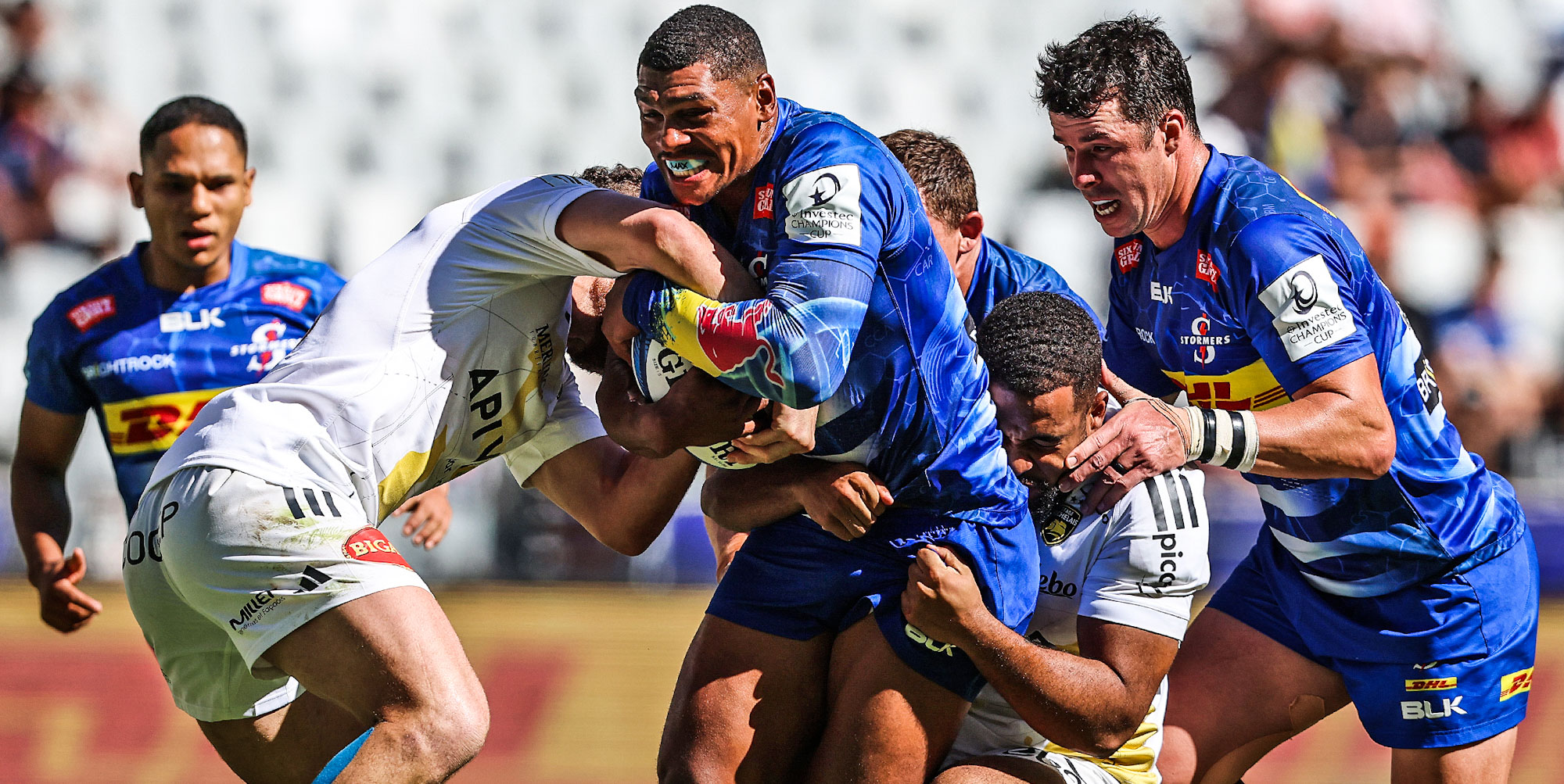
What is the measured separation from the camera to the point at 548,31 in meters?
9.28

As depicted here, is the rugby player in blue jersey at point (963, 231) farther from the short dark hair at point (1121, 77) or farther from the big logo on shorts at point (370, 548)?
the big logo on shorts at point (370, 548)

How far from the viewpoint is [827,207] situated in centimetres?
309

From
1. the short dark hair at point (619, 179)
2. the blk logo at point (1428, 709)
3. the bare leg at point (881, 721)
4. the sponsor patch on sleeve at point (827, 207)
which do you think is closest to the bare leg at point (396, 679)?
the bare leg at point (881, 721)

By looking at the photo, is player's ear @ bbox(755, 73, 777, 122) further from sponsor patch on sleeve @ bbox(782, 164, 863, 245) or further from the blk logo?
the blk logo

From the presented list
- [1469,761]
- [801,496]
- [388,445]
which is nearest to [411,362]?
[388,445]

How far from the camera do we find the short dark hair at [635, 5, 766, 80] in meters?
3.26

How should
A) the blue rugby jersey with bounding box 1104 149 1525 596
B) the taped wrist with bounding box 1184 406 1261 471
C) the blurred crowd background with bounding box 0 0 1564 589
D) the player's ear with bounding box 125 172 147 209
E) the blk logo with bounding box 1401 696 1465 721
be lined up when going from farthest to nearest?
the blurred crowd background with bounding box 0 0 1564 589 → the player's ear with bounding box 125 172 147 209 → the blk logo with bounding box 1401 696 1465 721 → the blue rugby jersey with bounding box 1104 149 1525 596 → the taped wrist with bounding box 1184 406 1261 471

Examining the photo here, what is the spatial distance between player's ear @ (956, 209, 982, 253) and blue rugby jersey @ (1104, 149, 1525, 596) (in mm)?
430

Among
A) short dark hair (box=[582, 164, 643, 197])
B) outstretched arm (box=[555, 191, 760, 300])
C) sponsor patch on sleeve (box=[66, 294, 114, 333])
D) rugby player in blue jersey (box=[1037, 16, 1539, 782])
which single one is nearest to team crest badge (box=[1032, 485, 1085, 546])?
rugby player in blue jersey (box=[1037, 16, 1539, 782])

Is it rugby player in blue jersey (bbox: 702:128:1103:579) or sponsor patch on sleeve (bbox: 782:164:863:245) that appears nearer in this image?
sponsor patch on sleeve (bbox: 782:164:863:245)

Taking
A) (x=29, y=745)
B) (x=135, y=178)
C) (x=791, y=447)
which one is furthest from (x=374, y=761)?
(x=29, y=745)

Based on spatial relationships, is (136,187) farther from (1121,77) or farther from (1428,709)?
(1428,709)

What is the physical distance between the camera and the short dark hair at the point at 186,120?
5297mm

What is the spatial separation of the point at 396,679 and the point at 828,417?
3.80 ft
